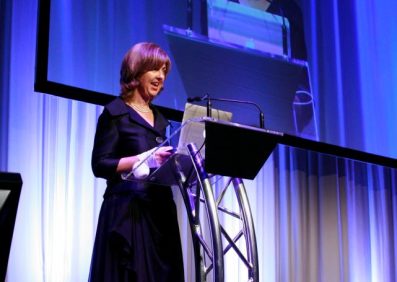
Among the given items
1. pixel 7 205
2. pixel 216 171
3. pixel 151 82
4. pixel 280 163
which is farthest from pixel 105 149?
pixel 280 163

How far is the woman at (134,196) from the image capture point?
1.70 metres

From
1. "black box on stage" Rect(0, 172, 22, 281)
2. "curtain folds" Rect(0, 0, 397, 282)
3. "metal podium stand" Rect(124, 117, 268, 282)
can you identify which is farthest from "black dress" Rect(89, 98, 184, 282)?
"black box on stage" Rect(0, 172, 22, 281)

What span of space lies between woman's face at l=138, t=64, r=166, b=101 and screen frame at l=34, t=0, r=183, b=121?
569mm

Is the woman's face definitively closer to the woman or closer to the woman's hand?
the woman

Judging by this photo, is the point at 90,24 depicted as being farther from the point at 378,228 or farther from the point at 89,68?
the point at 378,228

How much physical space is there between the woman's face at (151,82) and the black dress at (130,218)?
0.10 meters

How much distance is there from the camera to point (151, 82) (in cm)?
192

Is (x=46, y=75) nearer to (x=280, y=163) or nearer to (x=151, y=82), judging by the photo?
(x=151, y=82)

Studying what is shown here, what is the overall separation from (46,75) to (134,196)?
0.83m

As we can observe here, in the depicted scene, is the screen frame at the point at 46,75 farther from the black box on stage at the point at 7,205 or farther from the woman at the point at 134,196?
the black box on stage at the point at 7,205

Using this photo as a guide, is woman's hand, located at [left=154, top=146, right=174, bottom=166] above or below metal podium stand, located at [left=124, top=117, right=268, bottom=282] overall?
above

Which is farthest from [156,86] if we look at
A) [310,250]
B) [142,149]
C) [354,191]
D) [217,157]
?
[354,191]

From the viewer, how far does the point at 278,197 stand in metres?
3.52

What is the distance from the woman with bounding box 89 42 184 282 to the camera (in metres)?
1.70
